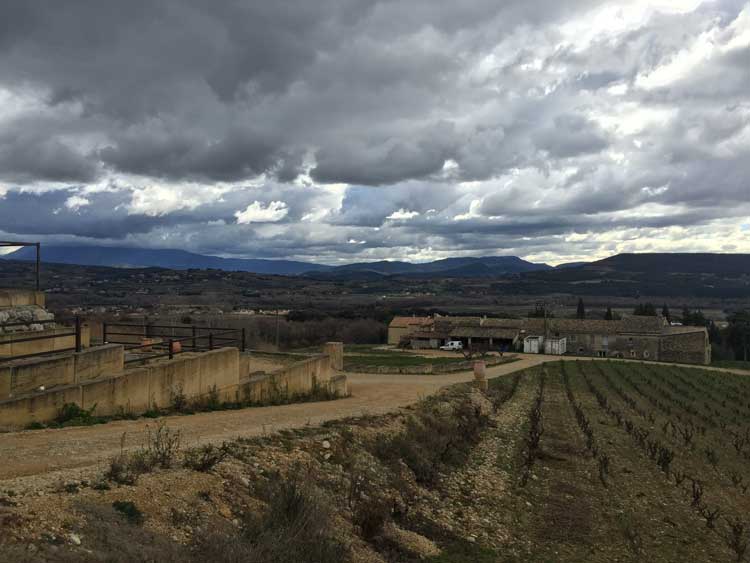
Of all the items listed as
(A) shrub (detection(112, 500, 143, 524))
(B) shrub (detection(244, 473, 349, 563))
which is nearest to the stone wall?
(B) shrub (detection(244, 473, 349, 563))

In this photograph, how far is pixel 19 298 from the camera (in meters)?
15.5

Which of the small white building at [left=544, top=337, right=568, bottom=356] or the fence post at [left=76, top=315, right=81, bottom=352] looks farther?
the small white building at [left=544, top=337, right=568, bottom=356]

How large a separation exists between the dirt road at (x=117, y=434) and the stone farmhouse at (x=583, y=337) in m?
54.1

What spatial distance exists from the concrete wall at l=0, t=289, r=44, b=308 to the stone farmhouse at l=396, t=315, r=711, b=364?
56.2 m

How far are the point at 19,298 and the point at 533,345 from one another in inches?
2297

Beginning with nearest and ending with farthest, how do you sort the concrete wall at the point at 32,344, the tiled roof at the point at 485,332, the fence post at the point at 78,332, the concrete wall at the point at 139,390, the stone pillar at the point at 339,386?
the concrete wall at the point at 139,390, the fence post at the point at 78,332, the concrete wall at the point at 32,344, the stone pillar at the point at 339,386, the tiled roof at the point at 485,332

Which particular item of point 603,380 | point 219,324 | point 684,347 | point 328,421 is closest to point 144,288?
point 219,324

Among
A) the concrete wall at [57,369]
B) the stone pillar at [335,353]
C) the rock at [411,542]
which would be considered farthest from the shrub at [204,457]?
the stone pillar at [335,353]

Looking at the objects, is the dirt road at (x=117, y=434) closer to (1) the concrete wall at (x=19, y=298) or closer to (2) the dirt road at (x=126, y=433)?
(2) the dirt road at (x=126, y=433)

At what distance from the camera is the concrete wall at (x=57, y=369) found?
35.6 ft

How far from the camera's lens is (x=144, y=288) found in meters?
134

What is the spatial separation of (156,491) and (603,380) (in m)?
33.4

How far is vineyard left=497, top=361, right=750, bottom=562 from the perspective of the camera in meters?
9.20

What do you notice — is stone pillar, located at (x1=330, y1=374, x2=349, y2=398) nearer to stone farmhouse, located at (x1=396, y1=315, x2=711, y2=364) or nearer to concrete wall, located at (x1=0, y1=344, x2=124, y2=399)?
concrete wall, located at (x1=0, y1=344, x2=124, y2=399)
